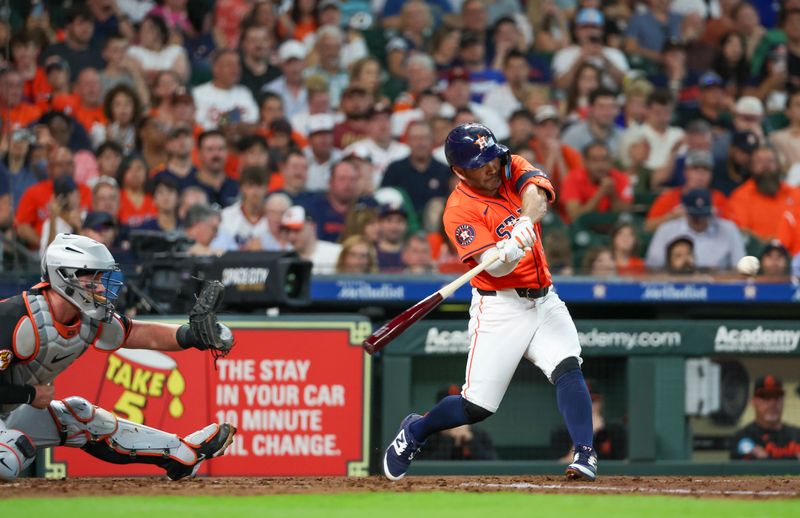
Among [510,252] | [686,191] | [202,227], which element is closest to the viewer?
[510,252]

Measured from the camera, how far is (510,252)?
583 cm

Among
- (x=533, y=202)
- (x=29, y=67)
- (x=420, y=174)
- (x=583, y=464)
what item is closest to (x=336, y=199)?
(x=420, y=174)

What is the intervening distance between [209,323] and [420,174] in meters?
4.86

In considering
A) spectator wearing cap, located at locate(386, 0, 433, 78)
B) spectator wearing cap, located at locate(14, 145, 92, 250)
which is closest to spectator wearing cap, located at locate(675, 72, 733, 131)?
spectator wearing cap, located at locate(386, 0, 433, 78)

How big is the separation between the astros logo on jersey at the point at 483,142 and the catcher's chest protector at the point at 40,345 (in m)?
2.05

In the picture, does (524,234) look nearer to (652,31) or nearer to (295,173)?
(295,173)

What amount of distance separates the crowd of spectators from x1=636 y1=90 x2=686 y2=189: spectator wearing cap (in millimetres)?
20

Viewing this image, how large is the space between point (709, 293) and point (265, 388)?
3282 millimetres

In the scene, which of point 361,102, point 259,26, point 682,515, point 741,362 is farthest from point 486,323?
point 259,26

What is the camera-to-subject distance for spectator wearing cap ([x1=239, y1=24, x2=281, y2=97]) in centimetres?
1181

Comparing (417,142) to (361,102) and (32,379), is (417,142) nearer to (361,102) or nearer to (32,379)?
(361,102)

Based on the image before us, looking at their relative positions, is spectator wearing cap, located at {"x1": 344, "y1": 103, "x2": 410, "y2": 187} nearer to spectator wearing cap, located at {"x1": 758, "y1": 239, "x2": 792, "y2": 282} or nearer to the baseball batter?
spectator wearing cap, located at {"x1": 758, "y1": 239, "x2": 792, "y2": 282}

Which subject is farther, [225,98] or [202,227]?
[225,98]

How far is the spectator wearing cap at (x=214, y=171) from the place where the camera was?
1064 cm
